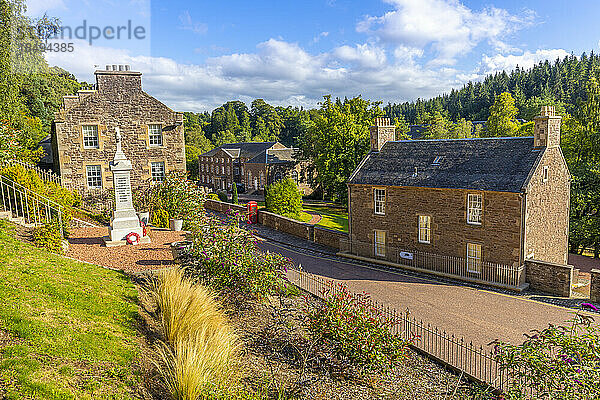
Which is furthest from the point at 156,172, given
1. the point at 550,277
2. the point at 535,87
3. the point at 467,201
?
the point at 535,87

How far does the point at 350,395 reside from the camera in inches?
368

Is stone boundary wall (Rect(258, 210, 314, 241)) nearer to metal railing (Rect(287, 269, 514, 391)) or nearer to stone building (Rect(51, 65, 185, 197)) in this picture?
stone building (Rect(51, 65, 185, 197))

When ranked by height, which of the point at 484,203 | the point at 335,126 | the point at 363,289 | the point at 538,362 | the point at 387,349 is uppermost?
the point at 335,126

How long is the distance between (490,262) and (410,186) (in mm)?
5820

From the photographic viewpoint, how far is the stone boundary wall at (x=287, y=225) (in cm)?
3058

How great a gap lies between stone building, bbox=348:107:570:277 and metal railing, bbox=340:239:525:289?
3.1 inches

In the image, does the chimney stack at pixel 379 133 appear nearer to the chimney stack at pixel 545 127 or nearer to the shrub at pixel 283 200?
the chimney stack at pixel 545 127

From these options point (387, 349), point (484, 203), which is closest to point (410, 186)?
point (484, 203)

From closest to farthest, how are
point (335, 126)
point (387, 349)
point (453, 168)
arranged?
point (387, 349), point (453, 168), point (335, 126)

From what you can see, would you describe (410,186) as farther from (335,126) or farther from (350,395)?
(335,126)

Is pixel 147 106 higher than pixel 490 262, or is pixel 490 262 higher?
pixel 147 106

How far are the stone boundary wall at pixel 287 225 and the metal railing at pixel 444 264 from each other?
411 centimetres

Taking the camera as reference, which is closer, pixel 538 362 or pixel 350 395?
pixel 538 362

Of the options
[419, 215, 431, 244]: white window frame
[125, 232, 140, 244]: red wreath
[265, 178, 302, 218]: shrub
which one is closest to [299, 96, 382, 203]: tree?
[265, 178, 302, 218]: shrub
